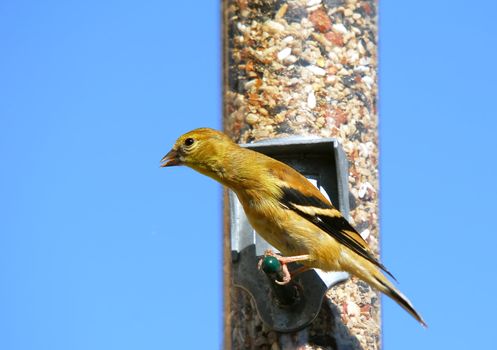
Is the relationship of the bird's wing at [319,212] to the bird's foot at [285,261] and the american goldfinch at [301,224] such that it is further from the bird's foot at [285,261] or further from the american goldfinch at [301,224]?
the bird's foot at [285,261]

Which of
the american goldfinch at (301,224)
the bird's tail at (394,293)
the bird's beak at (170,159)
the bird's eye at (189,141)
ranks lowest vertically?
the bird's tail at (394,293)

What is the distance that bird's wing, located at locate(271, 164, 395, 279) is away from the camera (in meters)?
9.77

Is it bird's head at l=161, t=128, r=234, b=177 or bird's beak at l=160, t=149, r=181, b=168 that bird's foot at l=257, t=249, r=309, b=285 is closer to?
bird's head at l=161, t=128, r=234, b=177

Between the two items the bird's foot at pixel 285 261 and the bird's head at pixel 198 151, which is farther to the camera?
the bird's head at pixel 198 151

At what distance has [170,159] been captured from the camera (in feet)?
33.5

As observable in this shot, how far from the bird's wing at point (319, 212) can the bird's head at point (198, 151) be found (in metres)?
0.54

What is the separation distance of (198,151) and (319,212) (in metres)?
0.93

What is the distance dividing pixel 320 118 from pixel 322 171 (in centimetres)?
33

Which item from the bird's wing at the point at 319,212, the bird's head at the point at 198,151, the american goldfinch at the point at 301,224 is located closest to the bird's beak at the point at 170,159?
the bird's head at the point at 198,151

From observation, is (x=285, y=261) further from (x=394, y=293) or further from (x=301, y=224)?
(x=394, y=293)

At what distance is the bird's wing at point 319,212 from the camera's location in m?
9.77

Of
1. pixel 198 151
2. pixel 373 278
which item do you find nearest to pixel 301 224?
pixel 373 278

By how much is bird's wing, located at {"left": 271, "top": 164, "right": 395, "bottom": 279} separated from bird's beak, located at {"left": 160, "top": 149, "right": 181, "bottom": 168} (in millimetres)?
751

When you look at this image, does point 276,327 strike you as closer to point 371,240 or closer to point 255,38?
point 371,240
